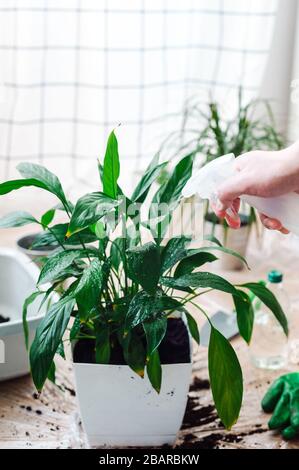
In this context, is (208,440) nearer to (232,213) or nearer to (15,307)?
(232,213)

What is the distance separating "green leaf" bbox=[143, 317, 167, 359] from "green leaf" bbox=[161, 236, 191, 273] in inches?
3.7

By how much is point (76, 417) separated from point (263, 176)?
554 millimetres

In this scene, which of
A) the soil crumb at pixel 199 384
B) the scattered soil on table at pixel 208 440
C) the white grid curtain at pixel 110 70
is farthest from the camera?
the white grid curtain at pixel 110 70

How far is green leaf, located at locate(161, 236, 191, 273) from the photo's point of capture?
1.12m

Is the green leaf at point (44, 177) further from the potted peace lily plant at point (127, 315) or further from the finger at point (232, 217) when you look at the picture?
the finger at point (232, 217)

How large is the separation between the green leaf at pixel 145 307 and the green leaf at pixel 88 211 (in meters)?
0.14

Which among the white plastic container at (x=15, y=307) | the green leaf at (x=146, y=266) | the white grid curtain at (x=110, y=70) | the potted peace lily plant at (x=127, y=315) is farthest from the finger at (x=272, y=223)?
the white grid curtain at (x=110, y=70)

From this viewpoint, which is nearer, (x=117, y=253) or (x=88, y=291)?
(x=88, y=291)

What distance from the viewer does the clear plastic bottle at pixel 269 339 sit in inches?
58.0

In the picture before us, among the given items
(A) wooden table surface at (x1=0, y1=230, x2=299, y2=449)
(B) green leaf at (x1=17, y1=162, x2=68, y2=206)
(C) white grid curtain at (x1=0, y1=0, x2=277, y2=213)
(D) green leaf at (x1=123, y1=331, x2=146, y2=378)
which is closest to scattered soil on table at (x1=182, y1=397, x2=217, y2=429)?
(A) wooden table surface at (x1=0, y1=230, x2=299, y2=449)

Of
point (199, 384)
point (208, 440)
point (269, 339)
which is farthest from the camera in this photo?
point (269, 339)

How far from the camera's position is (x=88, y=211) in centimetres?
101

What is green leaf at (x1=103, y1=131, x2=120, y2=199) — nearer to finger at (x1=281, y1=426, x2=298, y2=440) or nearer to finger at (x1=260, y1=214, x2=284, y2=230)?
finger at (x1=260, y1=214, x2=284, y2=230)

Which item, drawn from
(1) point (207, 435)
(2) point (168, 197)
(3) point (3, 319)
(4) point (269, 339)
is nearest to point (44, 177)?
(2) point (168, 197)
